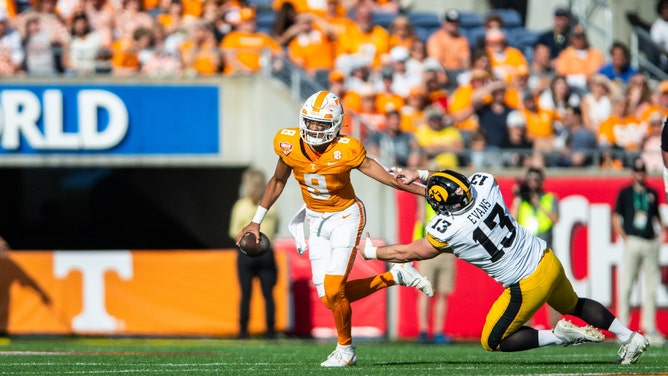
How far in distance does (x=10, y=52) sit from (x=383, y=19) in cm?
520

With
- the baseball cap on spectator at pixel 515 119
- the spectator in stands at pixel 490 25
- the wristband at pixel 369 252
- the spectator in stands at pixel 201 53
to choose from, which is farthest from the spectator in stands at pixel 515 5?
the wristband at pixel 369 252

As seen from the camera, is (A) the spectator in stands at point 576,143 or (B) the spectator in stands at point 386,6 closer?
(A) the spectator in stands at point 576,143

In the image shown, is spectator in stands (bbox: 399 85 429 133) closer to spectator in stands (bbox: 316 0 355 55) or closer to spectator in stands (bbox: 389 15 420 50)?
spectator in stands (bbox: 389 15 420 50)

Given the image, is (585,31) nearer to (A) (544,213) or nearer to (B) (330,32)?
(B) (330,32)

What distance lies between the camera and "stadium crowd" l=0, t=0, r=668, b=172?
15914 millimetres

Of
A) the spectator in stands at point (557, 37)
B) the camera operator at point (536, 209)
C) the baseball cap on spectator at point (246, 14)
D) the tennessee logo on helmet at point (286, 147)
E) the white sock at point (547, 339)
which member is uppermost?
the baseball cap on spectator at point (246, 14)

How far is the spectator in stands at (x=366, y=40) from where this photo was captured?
683 inches

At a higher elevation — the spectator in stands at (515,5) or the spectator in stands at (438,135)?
the spectator in stands at (515,5)

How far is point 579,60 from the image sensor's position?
713 inches

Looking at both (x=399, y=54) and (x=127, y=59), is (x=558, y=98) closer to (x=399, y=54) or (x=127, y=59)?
(x=399, y=54)

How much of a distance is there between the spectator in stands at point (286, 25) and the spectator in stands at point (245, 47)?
0.17m

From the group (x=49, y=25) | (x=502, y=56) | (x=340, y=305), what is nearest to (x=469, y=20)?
(x=502, y=56)

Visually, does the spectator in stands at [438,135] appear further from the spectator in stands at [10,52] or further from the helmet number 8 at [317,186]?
the helmet number 8 at [317,186]

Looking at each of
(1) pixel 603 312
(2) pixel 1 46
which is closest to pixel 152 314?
(2) pixel 1 46
